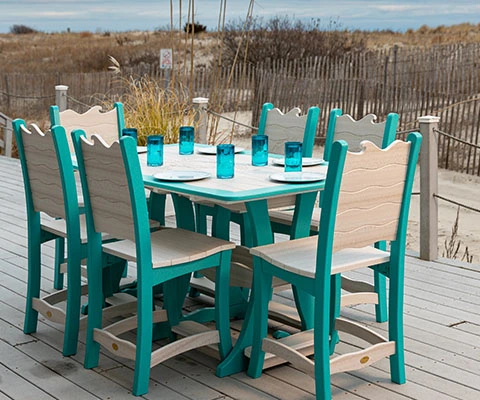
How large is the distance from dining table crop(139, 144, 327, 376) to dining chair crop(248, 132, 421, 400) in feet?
0.43

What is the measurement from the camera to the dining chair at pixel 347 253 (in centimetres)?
262

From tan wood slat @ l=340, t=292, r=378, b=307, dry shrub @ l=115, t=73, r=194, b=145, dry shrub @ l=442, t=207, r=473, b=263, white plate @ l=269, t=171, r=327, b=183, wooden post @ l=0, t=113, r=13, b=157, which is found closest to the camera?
white plate @ l=269, t=171, r=327, b=183

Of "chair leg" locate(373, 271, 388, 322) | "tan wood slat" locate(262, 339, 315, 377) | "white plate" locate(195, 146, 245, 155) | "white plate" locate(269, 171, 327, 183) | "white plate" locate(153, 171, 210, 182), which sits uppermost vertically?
"white plate" locate(269, 171, 327, 183)

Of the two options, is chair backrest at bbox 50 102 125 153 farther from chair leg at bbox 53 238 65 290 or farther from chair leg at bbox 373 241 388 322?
chair leg at bbox 373 241 388 322

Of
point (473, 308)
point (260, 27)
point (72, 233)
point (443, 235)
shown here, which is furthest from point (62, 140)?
point (260, 27)

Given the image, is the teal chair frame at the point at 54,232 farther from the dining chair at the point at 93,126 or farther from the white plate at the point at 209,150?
the white plate at the point at 209,150

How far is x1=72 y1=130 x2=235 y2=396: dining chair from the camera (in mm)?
2758

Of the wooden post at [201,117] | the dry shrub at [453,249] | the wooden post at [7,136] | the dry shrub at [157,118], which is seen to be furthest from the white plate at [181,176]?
the wooden post at [7,136]

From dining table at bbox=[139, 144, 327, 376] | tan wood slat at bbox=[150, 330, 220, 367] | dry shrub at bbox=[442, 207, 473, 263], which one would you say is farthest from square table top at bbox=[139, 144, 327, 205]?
dry shrub at bbox=[442, 207, 473, 263]

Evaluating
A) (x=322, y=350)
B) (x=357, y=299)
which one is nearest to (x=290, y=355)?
(x=322, y=350)

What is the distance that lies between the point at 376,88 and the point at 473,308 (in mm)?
7073

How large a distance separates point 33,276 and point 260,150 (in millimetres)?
1131

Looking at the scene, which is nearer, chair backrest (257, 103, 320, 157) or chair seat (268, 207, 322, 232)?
chair seat (268, 207, 322, 232)

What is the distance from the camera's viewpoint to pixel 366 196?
271cm
